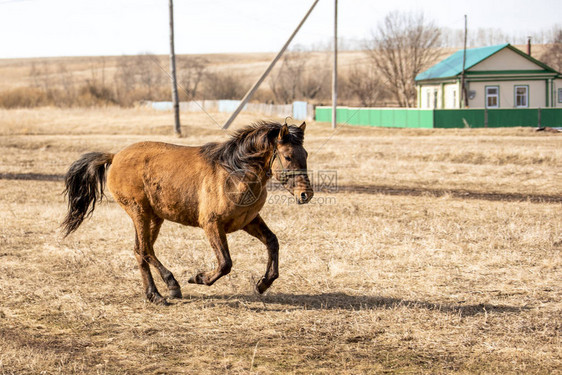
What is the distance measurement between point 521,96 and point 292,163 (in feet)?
134

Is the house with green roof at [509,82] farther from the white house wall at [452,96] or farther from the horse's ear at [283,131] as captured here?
the horse's ear at [283,131]

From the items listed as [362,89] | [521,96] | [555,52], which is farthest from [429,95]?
[555,52]

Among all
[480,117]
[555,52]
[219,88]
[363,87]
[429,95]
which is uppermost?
[555,52]

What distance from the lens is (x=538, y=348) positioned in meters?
5.38

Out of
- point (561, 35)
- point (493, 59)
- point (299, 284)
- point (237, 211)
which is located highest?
point (561, 35)

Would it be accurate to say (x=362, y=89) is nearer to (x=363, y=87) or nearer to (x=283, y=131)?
(x=363, y=87)

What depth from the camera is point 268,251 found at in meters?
6.86

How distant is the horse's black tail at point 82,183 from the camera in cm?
806

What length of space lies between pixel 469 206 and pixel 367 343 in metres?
8.26

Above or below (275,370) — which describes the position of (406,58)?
above

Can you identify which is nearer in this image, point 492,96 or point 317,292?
point 317,292

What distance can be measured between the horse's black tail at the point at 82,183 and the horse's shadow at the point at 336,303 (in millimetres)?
2051

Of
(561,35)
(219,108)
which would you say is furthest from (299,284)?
(561,35)

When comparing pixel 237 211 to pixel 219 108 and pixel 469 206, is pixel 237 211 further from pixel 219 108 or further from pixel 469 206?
pixel 219 108
